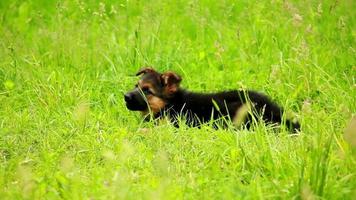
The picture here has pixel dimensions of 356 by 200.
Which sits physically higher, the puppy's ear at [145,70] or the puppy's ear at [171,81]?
the puppy's ear at [145,70]

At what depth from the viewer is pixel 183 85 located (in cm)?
781

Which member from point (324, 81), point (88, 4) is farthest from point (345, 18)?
point (88, 4)

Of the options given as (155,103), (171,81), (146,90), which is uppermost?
(171,81)

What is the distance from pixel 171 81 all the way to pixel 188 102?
30cm

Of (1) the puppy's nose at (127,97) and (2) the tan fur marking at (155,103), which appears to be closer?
(1) the puppy's nose at (127,97)

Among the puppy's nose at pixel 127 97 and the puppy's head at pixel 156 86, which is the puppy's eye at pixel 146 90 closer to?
the puppy's head at pixel 156 86

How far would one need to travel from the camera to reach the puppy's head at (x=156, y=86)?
7.19m

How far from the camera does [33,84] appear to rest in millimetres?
7090

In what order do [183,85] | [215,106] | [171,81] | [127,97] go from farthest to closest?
[183,85], [171,81], [127,97], [215,106]

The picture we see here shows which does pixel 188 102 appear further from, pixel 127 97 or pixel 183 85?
pixel 183 85

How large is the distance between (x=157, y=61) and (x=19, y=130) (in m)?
2.31

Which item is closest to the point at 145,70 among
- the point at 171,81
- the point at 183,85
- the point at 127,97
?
the point at 171,81

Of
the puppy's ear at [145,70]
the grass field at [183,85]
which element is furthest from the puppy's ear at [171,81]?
the grass field at [183,85]

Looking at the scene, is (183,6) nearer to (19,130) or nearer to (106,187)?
(19,130)
